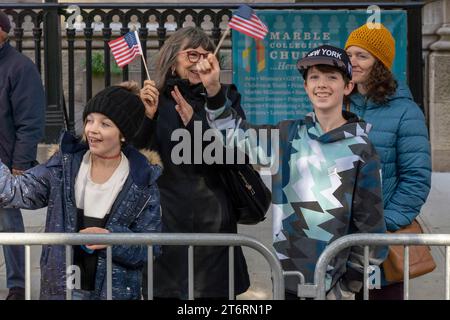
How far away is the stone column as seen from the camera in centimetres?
1130

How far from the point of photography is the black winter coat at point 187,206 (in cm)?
469

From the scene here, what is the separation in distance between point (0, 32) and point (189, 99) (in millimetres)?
2056

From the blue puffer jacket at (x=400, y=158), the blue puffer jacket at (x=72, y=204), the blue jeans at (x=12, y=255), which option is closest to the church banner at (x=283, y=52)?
the blue jeans at (x=12, y=255)

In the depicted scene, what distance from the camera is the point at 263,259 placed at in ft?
24.4

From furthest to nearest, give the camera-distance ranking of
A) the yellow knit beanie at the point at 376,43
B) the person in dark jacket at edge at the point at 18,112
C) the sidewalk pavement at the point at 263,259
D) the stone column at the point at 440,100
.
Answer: the stone column at the point at 440,100
the sidewalk pavement at the point at 263,259
the person in dark jacket at edge at the point at 18,112
the yellow knit beanie at the point at 376,43

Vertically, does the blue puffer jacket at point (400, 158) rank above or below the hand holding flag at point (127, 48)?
below

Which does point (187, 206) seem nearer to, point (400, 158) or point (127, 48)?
point (400, 158)

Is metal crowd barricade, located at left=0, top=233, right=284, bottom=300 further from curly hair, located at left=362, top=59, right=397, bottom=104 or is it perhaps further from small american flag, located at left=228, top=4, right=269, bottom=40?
small american flag, located at left=228, top=4, right=269, bottom=40

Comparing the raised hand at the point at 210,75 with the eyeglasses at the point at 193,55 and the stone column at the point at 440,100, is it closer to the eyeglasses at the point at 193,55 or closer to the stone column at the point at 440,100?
the eyeglasses at the point at 193,55

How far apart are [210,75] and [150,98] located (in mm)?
430

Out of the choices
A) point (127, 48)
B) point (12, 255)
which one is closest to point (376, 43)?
point (127, 48)

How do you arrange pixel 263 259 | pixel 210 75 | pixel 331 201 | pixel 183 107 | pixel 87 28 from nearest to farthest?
pixel 331 201
pixel 210 75
pixel 183 107
pixel 263 259
pixel 87 28

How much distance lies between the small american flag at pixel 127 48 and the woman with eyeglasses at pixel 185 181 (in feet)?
4.23

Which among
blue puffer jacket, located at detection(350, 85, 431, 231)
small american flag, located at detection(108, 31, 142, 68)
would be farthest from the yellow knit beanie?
small american flag, located at detection(108, 31, 142, 68)
